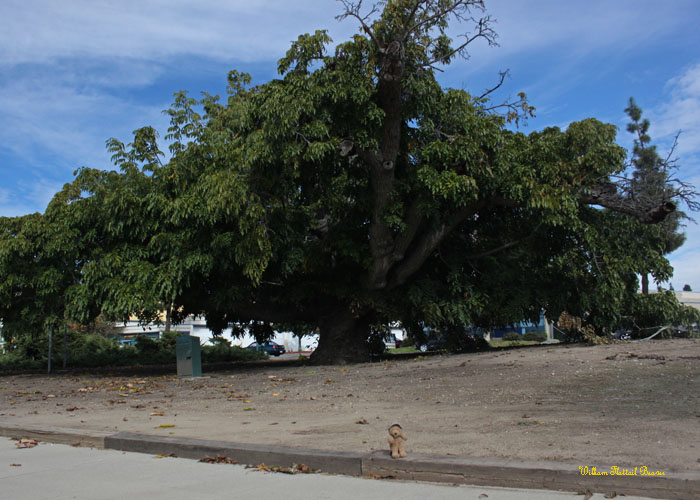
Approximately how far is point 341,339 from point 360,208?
4.80 m

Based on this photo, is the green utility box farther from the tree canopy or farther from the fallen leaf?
the fallen leaf

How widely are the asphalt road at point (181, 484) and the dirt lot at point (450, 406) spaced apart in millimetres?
765

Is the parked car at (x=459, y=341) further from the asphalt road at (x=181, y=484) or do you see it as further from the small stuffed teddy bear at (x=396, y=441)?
the small stuffed teddy bear at (x=396, y=441)

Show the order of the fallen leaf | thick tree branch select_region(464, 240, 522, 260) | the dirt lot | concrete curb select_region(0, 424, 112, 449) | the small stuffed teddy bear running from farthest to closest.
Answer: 1. thick tree branch select_region(464, 240, 522, 260)
2. concrete curb select_region(0, 424, 112, 449)
3. the fallen leaf
4. the dirt lot
5. the small stuffed teddy bear

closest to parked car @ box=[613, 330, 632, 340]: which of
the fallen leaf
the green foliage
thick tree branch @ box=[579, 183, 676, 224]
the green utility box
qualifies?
thick tree branch @ box=[579, 183, 676, 224]

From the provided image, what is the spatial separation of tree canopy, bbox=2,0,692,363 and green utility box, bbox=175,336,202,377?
4.01 feet

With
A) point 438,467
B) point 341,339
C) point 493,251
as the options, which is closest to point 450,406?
point 438,467

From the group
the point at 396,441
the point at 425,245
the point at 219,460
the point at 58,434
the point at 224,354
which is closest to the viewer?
the point at 396,441

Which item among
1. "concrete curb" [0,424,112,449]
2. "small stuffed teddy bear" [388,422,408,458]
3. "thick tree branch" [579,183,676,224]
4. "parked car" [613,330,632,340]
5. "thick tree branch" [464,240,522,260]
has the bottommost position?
"concrete curb" [0,424,112,449]

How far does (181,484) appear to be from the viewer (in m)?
5.66

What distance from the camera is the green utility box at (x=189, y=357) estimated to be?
16078mm

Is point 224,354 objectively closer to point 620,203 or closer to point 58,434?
point 620,203

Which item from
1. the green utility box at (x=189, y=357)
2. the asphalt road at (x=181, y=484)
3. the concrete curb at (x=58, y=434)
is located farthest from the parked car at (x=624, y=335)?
the concrete curb at (x=58, y=434)

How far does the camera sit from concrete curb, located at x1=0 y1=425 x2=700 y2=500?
455cm
